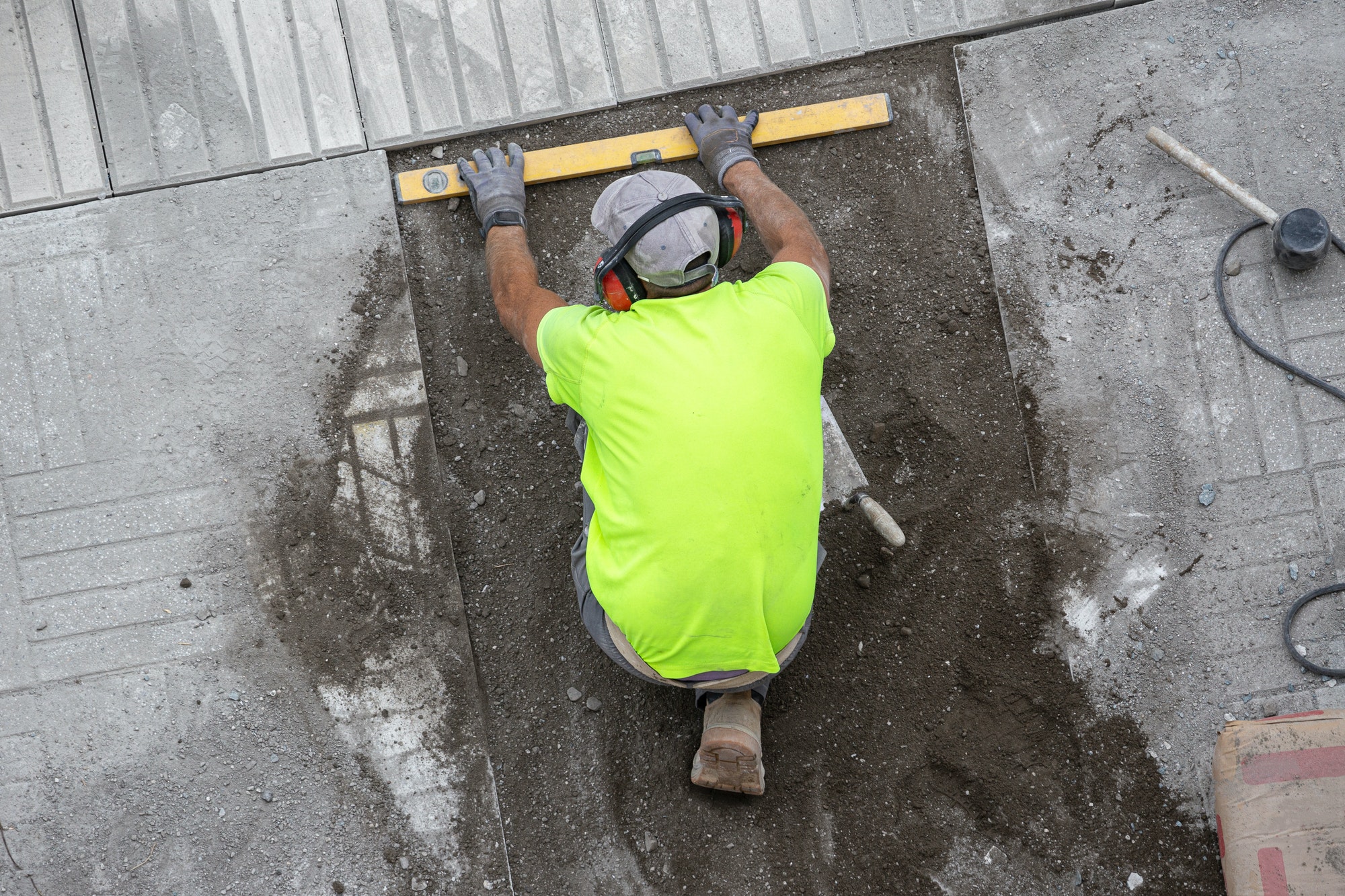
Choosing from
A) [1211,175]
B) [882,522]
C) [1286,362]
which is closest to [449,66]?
[882,522]

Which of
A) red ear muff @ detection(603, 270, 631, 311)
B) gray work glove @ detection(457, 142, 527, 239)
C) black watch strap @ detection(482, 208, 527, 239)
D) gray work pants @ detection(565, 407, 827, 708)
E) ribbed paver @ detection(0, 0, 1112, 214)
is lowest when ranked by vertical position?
gray work pants @ detection(565, 407, 827, 708)

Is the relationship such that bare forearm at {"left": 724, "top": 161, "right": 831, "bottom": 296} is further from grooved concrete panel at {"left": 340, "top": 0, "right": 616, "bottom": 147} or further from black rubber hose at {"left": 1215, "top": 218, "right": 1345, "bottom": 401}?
black rubber hose at {"left": 1215, "top": 218, "right": 1345, "bottom": 401}

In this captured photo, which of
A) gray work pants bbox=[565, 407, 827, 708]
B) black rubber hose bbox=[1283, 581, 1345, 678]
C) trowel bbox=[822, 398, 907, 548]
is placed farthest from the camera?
trowel bbox=[822, 398, 907, 548]

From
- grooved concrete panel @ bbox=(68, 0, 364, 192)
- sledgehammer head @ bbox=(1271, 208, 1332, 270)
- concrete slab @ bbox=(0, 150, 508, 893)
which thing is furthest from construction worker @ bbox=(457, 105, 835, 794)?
sledgehammer head @ bbox=(1271, 208, 1332, 270)

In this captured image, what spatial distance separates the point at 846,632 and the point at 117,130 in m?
3.52

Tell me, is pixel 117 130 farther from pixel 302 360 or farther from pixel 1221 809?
pixel 1221 809

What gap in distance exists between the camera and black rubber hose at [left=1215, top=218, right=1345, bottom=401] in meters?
3.27

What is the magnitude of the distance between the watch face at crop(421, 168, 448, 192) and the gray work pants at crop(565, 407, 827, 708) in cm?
106

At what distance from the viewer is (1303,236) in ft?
10.4

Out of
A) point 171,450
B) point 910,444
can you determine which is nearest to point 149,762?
point 171,450

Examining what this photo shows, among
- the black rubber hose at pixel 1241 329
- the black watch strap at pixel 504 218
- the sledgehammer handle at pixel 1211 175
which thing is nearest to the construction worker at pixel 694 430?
the black watch strap at pixel 504 218

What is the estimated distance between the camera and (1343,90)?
3.36 meters

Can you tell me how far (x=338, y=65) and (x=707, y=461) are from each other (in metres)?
2.50

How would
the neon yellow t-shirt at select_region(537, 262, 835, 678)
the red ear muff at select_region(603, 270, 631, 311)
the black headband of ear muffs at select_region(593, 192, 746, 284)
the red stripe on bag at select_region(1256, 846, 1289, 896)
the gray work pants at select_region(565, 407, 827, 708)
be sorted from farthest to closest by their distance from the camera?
the red stripe on bag at select_region(1256, 846, 1289, 896) → the gray work pants at select_region(565, 407, 827, 708) → the red ear muff at select_region(603, 270, 631, 311) → the black headband of ear muffs at select_region(593, 192, 746, 284) → the neon yellow t-shirt at select_region(537, 262, 835, 678)
